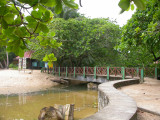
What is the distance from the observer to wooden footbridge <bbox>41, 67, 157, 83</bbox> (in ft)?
39.7

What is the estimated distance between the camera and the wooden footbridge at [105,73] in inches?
476

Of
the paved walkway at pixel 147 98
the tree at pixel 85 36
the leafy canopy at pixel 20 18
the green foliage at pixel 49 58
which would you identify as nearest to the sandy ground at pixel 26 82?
the tree at pixel 85 36

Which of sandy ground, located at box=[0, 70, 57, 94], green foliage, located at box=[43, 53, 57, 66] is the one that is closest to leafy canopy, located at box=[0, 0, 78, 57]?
green foliage, located at box=[43, 53, 57, 66]

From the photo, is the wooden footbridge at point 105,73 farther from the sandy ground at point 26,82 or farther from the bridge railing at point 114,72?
the sandy ground at point 26,82

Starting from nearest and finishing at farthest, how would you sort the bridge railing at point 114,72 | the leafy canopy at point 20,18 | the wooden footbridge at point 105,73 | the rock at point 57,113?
the leafy canopy at point 20,18
the rock at point 57,113
the bridge railing at point 114,72
the wooden footbridge at point 105,73

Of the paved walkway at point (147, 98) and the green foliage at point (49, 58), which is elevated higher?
the green foliage at point (49, 58)

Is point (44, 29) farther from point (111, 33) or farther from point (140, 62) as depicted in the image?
point (140, 62)

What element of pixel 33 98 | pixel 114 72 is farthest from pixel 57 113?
pixel 114 72

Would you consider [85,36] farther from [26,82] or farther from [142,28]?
[26,82]

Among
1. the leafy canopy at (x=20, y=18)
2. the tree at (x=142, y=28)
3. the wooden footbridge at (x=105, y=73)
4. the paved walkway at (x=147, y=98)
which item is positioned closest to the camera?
the leafy canopy at (x=20, y=18)

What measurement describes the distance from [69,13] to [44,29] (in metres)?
19.9

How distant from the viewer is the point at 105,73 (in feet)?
45.3

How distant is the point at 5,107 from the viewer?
28.1 feet

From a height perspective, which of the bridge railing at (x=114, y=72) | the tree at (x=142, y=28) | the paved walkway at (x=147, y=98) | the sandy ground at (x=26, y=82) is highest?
the tree at (x=142, y=28)
